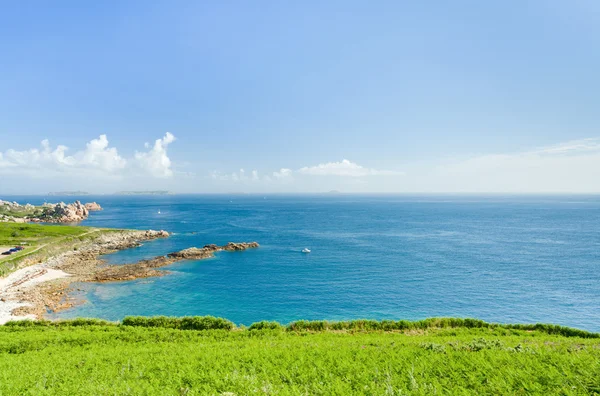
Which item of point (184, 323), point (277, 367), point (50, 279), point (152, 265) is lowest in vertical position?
point (152, 265)

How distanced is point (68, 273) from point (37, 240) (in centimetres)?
3351

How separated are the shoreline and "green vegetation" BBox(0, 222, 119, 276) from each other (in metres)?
1.83

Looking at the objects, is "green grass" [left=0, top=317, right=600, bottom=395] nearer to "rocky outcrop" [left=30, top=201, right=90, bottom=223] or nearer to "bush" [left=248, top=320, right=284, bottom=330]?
"bush" [left=248, top=320, right=284, bottom=330]

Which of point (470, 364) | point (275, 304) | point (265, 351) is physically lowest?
point (275, 304)

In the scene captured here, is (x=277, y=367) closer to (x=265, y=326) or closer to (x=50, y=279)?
(x=265, y=326)

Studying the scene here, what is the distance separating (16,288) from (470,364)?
217ft

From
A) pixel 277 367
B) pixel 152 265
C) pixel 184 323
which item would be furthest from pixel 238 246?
pixel 277 367

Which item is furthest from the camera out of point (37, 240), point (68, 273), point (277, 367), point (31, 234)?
point (31, 234)

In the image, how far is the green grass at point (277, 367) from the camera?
12023 millimetres

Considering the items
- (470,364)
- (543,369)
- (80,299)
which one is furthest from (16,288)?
(543,369)

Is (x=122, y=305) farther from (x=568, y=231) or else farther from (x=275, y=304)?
(x=568, y=231)

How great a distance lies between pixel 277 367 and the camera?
1502 cm

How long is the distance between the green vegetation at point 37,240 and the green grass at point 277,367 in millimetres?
49481

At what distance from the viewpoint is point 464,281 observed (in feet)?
174
